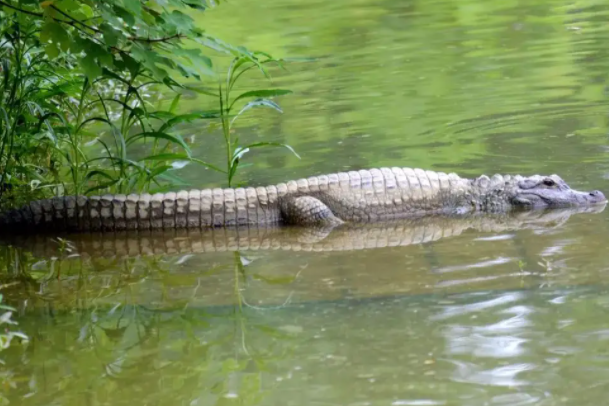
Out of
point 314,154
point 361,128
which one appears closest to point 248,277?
point 314,154

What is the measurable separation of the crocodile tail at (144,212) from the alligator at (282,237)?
0.25 feet

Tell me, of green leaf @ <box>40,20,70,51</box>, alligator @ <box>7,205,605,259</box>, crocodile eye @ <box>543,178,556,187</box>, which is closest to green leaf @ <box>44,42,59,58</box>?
green leaf @ <box>40,20,70,51</box>

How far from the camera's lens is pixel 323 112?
1141cm

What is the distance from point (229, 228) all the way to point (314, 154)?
1.98m

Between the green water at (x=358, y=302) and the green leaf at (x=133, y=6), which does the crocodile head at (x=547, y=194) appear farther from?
the green leaf at (x=133, y=6)

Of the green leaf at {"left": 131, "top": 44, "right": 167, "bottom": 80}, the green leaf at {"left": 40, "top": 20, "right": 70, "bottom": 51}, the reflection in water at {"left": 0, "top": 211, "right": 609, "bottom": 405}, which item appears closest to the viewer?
the reflection in water at {"left": 0, "top": 211, "right": 609, "bottom": 405}

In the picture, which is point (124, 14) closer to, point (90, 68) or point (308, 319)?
point (90, 68)

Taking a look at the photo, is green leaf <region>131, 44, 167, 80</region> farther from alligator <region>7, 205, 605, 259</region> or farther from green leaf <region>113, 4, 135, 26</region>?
alligator <region>7, 205, 605, 259</region>

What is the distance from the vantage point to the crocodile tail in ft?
25.7

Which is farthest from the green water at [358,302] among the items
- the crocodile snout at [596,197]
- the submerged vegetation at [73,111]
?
the submerged vegetation at [73,111]

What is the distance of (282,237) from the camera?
7523 mm

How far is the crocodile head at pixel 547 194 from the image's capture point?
7.71m

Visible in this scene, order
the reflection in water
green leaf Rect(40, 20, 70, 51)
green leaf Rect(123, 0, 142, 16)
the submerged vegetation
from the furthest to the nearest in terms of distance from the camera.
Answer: the submerged vegetation → green leaf Rect(40, 20, 70, 51) → green leaf Rect(123, 0, 142, 16) → the reflection in water

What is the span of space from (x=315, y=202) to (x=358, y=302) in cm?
231
